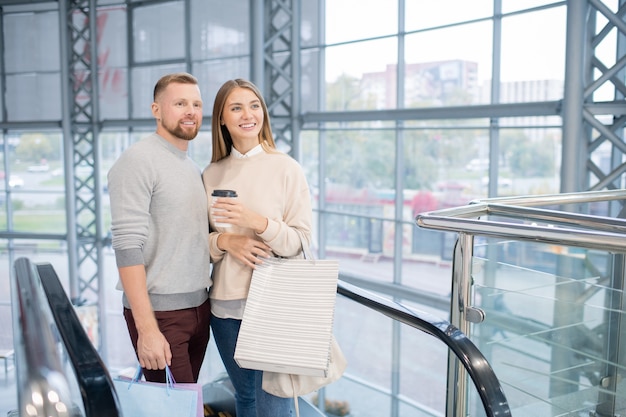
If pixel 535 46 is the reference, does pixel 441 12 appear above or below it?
above

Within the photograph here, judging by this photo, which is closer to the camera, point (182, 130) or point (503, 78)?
point (182, 130)

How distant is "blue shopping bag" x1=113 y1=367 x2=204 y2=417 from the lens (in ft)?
5.74

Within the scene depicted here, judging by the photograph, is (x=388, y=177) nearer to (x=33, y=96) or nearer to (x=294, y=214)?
(x=33, y=96)

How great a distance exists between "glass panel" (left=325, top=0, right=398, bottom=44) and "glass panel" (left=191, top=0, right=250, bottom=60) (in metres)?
1.92

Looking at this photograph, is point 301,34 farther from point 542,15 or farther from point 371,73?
point 542,15

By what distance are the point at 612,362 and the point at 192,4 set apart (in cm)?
1229

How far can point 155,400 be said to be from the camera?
1.79 metres

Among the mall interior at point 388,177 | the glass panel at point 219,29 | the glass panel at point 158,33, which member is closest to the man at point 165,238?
the mall interior at point 388,177

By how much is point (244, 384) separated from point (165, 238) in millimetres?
658

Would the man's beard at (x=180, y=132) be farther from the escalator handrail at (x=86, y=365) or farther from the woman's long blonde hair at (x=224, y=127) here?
the escalator handrail at (x=86, y=365)

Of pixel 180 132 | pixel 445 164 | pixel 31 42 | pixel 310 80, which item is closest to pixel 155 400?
pixel 180 132

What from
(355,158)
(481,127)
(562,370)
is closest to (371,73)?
(355,158)

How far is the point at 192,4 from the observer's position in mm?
13086

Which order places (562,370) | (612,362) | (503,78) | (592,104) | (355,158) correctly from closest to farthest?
(612,362), (562,370), (592,104), (503,78), (355,158)
